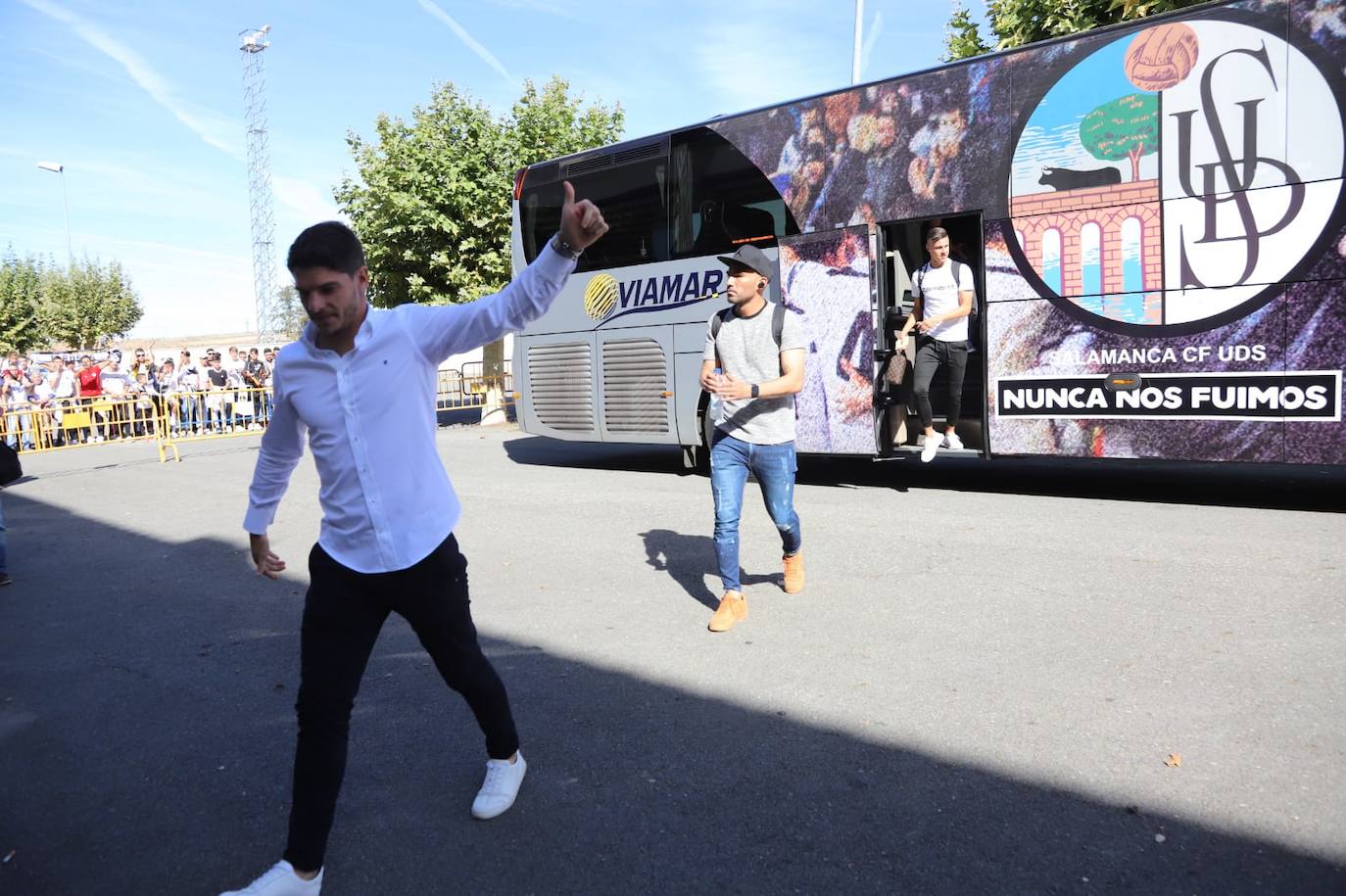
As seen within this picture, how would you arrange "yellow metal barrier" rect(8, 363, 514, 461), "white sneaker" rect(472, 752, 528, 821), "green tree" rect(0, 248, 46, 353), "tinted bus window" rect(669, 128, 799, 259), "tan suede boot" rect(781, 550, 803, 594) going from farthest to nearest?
1. "green tree" rect(0, 248, 46, 353)
2. "yellow metal barrier" rect(8, 363, 514, 461)
3. "tinted bus window" rect(669, 128, 799, 259)
4. "tan suede boot" rect(781, 550, 803, 594)
5. "white sneaker" rect(472, 752, 528, 821)

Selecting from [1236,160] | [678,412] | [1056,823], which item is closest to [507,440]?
[678,412]

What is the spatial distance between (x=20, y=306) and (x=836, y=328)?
2087 inches

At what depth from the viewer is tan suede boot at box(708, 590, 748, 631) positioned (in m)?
5.08

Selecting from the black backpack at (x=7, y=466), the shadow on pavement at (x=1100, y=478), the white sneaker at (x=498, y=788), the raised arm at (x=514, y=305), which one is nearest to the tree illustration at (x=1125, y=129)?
the shadow on pavement at (x=1100, y=478)

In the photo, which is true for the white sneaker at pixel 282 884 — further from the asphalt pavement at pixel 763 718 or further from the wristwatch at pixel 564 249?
the wristwatch at pixel 564 249

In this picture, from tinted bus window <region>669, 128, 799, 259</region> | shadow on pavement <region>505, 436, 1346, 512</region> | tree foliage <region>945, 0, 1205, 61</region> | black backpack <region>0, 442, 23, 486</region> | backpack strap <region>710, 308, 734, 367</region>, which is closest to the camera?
backpack strap <region>710, 308, 734, 367</region>

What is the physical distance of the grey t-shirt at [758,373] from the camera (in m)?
5.11

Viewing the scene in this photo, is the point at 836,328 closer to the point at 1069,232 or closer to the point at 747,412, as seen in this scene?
the point at 1069,232

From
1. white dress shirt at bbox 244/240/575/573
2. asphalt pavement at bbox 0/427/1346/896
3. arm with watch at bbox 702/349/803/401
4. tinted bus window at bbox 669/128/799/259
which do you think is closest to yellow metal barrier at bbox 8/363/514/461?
tinted bus window at bbox 669/128/799/259

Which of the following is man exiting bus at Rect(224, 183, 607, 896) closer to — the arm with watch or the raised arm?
the raised arm

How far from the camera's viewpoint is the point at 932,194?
8.70 metres

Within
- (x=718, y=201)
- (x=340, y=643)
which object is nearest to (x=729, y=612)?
(x=340, y=643)

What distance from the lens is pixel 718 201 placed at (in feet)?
34.0

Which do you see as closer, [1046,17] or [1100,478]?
[1100,478]
